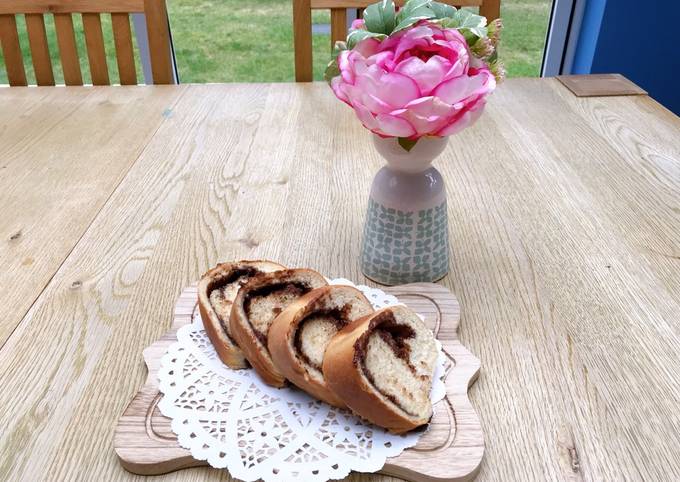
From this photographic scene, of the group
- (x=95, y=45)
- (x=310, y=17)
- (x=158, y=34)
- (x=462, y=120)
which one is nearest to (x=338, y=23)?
(x=310, y=17)

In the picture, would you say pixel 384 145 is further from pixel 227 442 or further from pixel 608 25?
pixel 608 25

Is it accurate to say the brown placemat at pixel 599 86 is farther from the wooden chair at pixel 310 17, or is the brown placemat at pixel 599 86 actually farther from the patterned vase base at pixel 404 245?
the patterned vase base at pixel 404 245

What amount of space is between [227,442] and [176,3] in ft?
11.1

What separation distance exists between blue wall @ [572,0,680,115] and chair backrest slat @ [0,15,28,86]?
1.78 m

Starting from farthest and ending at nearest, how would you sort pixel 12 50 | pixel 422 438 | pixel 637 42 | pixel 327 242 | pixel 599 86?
pixel 637 42
pixel 12 50
pixel 599 86
pixel 327 242
pixel 422 438

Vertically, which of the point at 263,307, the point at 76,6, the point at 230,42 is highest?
the point at 76,6

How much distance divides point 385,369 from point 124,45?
3.92ft

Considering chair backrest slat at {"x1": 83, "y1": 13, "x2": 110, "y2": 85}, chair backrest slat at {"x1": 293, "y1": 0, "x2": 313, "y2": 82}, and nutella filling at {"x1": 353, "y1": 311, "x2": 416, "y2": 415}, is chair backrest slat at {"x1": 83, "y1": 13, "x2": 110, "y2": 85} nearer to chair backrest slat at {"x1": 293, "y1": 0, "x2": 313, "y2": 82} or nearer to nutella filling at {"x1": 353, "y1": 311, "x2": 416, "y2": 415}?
chair backrest slat at {"x1": 293, "y1": 0, "x2": 313, "y2": 82}

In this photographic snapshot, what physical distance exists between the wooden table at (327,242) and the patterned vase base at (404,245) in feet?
0.10

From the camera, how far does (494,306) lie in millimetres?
719

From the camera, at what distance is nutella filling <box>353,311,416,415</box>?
0.52 meters

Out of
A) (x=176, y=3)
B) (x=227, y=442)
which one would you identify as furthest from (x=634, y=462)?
(x=176, y=3)

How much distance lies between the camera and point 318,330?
0.58 metres

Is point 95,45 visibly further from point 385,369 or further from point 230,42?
point 230,42
